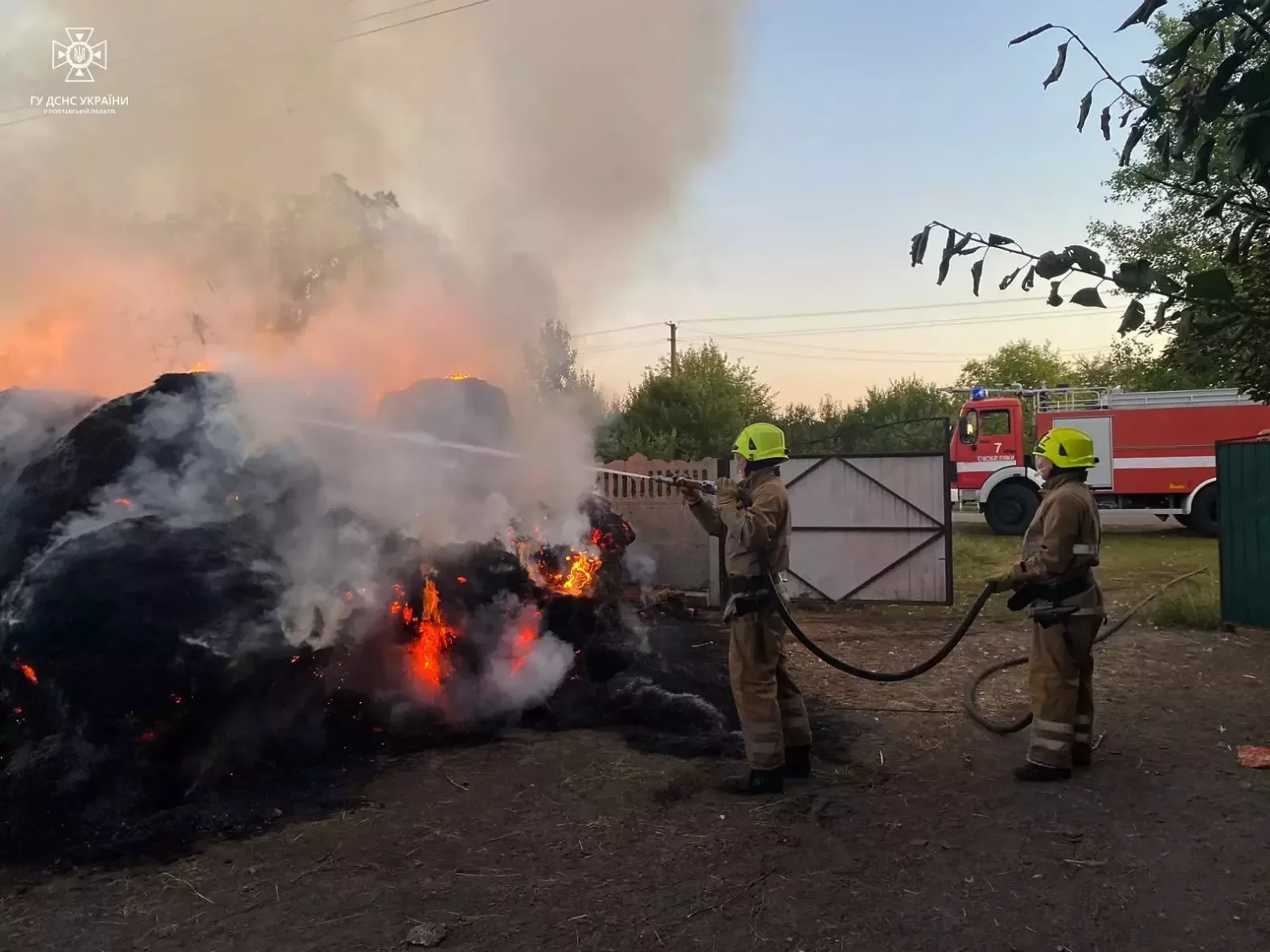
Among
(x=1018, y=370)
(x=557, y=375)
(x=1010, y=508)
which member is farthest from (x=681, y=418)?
(x=1018, y=370)

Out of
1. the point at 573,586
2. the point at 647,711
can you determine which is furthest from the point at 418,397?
the point at 647,711

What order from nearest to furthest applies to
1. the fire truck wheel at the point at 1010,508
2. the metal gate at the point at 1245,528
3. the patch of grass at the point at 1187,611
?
the metal gate at the point at 1245,528, the patch of grass at the point at 1187,611, the fire truck wheel at the point at 1010,508

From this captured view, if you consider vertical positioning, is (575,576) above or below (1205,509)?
above

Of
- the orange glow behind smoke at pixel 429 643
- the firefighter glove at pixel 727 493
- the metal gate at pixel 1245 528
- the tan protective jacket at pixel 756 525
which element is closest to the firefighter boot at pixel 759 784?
the tan protective jacket at pixel 756 525

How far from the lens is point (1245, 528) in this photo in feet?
27.7

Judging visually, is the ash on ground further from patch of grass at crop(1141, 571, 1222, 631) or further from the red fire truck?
the red fire truck

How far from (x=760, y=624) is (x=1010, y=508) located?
1536 centimetres

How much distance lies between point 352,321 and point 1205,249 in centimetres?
1910

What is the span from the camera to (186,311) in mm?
8039

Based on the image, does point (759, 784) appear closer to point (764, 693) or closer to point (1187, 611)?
point (764, 693)

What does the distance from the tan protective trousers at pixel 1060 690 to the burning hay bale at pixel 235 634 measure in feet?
6.55

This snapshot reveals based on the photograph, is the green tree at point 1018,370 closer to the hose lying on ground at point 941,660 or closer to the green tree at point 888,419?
the green tree at point 888,419

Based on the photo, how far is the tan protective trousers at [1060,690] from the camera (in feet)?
16.1

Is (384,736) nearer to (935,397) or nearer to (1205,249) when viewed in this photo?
(1205,249)
